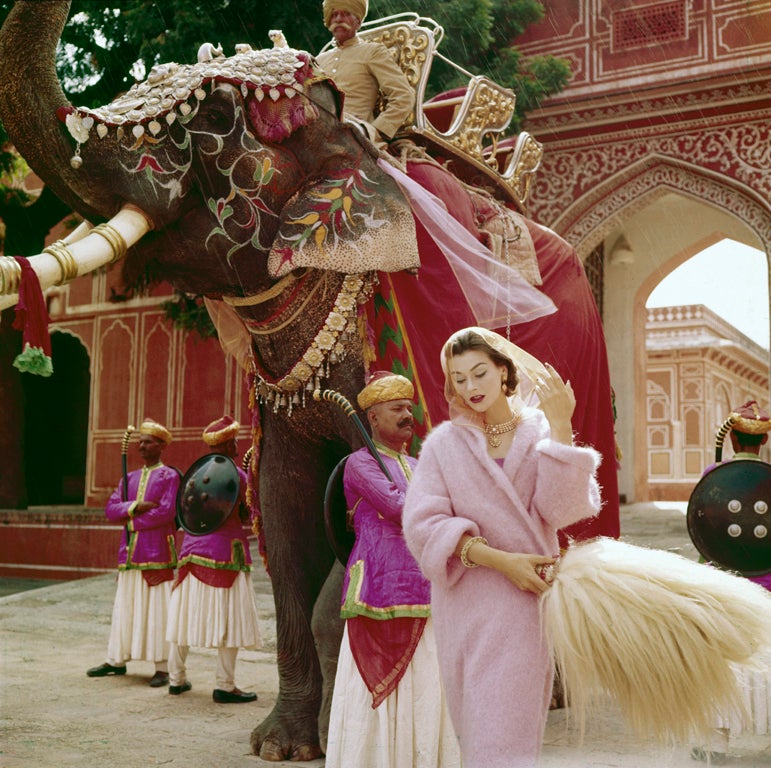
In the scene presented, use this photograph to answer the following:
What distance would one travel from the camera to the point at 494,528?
238cm

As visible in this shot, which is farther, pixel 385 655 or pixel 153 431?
pixel 153 431

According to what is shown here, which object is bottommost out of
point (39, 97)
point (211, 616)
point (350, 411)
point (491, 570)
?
point (211, 616)

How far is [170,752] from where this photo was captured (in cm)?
383

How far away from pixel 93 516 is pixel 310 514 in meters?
7.78

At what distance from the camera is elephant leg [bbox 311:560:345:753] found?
3543mm

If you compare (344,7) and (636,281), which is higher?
(636,281)

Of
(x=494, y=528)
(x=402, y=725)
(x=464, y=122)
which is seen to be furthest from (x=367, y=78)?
(x=402, y=725)

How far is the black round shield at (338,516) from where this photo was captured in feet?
11.2

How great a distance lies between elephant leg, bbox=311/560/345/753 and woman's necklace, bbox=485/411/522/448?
1316 mm

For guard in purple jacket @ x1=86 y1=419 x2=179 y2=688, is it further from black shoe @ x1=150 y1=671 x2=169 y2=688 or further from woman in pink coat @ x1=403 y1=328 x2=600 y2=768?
woman in pink coat @ x1=403 y1=328 x2=600 y2=768

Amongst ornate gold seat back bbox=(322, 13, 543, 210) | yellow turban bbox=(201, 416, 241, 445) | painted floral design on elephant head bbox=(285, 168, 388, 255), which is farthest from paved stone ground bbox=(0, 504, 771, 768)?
ornate gold seat back bbox=(322, 13, 543, 210)

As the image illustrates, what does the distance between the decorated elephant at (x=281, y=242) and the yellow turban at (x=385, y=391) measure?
0.23 meters

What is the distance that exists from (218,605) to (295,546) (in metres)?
1.36

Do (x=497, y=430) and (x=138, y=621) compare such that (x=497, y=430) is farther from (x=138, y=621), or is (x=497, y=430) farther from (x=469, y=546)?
(x=138, y=621)
